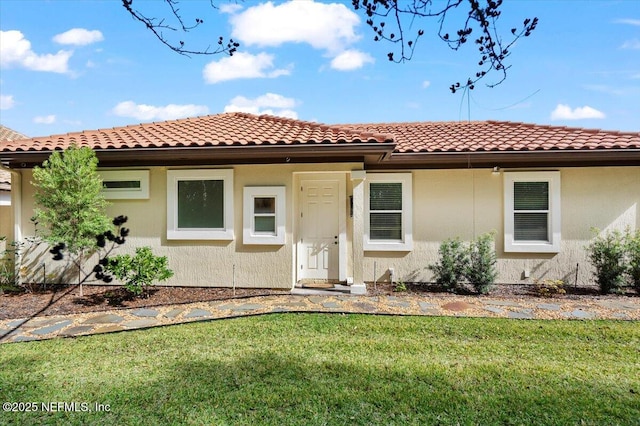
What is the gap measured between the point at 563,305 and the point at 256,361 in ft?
18.4

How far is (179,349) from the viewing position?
4.51m

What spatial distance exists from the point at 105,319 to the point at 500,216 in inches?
320

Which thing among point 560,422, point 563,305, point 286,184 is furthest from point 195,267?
point 563,305

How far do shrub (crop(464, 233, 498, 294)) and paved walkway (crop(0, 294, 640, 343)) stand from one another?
1.49 ft

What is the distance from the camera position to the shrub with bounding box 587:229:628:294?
284 inches

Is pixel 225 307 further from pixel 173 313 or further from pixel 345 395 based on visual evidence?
pixel 345 395

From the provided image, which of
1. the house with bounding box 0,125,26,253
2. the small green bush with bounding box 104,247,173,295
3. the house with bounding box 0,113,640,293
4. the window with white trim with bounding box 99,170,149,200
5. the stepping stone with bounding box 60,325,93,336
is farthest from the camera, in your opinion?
the house with bounding box 0,125,26,253

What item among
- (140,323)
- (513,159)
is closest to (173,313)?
(140,323)

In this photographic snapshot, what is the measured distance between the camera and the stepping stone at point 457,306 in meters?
6.25

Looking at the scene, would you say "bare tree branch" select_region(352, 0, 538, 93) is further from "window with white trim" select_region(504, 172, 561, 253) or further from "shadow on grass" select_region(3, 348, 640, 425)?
"window with white trim" select_region(504, 172, 561, 253)

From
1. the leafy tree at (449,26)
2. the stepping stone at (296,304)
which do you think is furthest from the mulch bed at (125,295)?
the leafy tree at (449,26)

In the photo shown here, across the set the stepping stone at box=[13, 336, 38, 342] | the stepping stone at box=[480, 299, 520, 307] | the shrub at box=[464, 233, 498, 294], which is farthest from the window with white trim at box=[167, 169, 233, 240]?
the stepping stone at box=[480, 299, 520, 307]

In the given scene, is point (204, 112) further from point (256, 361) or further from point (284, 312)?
point (256, 361)

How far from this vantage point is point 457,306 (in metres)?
6.44
